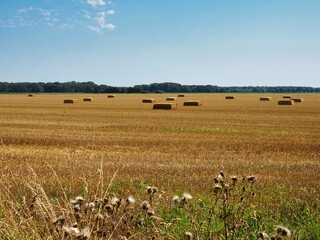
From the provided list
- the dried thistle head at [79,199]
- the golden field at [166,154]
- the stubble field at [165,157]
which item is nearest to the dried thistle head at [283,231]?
the dried thistle head at [79,199]

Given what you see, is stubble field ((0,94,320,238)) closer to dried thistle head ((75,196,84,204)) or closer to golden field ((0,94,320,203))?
golden field ((0,94,320,203))

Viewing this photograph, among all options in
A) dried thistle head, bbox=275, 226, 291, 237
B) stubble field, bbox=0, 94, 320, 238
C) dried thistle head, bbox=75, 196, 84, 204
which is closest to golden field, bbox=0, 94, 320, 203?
stubble field, bbox=0, 94, 320, 238

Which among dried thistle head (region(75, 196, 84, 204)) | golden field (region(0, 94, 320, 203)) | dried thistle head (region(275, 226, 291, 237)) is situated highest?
dried thistle head (region(275, 226, 291, 237))

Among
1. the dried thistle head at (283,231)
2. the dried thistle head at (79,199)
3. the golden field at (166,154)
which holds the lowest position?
the golden field at (166,154)

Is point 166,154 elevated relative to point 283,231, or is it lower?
lower

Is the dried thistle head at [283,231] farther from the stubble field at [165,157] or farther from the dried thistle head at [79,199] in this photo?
the stubble field at [165,157]

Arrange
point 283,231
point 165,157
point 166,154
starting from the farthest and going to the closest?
point 166,154, point 165,157, point 283,231

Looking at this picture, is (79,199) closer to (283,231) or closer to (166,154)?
(283,231)

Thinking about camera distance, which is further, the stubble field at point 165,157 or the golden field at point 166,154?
the golden field at point 166,154

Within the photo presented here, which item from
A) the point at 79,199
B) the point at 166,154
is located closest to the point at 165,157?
the point at 166,154

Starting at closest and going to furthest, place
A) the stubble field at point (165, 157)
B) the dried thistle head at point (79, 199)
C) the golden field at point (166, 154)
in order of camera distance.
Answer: the dried thistle head at point (79, 199) < the stubble field at point (165, 157) < the golden field at point (166, 154)

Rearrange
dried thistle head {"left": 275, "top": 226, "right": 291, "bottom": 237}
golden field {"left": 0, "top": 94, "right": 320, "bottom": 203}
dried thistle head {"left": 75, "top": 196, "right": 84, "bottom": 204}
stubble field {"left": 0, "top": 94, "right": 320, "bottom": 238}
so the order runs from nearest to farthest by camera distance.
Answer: dried thistle head {"left": 275, "top": 226, "right": 291, "bottom": 237}
dried thistle head {"left": 75, "top": 196, "right": 84, "bottom": 204}
stubble field {"left": 0, "top": 94, "right": 320, "bottom": 238}
golden field {"left": 0, "top": 94, "right": 320, "bottom": 203}

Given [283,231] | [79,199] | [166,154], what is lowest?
[166,154]

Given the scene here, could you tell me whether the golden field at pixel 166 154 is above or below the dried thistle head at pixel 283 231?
below
